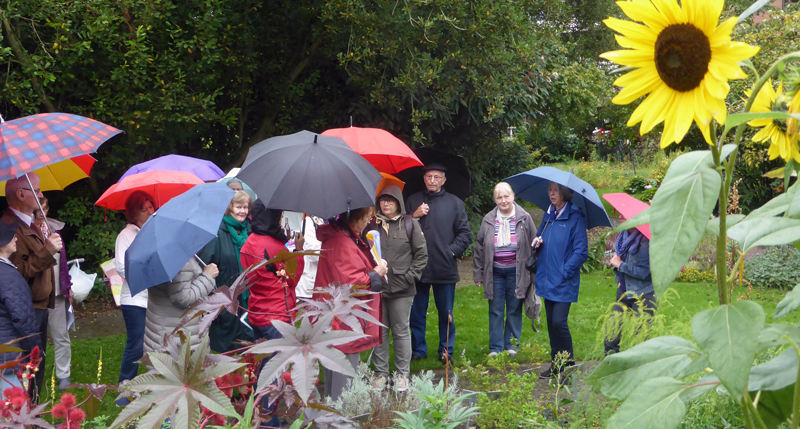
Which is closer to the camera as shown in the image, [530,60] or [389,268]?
[389,268]

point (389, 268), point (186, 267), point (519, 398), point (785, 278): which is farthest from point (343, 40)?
point (785, 278)

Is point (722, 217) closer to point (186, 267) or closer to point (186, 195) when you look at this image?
point (186, 195)

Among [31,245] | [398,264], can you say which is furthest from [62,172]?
[398,264]

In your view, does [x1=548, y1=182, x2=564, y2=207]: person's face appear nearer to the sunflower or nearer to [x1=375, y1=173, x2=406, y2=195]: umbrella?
[x1=375, y1=173, x2=406, y2=195]: umbrella

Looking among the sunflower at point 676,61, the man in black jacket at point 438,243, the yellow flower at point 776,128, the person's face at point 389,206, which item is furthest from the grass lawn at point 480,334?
the sunflower at point 676,61

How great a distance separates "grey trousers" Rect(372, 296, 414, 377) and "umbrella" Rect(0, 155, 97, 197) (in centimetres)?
313

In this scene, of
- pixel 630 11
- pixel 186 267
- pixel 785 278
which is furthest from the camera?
pixel 785 278

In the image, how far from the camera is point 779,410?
44.4 inches

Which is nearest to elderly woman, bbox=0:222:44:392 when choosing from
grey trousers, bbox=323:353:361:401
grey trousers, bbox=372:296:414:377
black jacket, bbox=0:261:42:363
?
black jacket, bbox=0:261:42:363

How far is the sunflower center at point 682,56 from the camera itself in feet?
3.49

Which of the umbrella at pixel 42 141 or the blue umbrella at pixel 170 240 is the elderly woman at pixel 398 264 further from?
the umbrella at pixel 42 141

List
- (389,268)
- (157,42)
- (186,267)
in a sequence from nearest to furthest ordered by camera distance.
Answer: (186,267), (389,268), (157,42)

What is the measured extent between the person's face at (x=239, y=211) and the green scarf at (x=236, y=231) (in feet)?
0.12

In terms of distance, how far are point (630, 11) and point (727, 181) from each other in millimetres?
353
